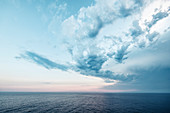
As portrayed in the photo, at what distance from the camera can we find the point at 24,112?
4372 centimetres

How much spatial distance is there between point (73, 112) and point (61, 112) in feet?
21.3

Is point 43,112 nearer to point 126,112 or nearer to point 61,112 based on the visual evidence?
point 61,112

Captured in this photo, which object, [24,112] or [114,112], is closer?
[24,112]

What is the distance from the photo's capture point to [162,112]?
154ft

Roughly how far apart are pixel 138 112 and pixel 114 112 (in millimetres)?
13415

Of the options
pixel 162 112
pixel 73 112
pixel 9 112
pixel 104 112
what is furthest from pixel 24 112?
pixel 162 112

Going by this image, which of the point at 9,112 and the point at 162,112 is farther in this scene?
the point at 162,112

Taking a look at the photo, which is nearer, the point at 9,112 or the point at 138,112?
the point at 9,112

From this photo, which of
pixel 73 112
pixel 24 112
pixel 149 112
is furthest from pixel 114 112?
pixel 24 112

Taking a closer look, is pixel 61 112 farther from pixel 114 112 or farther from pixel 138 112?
pixel 138 112

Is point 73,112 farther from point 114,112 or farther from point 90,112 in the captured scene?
point 114,112

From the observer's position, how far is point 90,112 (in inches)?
1823

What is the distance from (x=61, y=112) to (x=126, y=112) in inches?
1424

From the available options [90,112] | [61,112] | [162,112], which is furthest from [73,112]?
[162,112]
